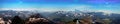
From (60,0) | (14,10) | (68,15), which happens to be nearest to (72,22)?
(68,15)

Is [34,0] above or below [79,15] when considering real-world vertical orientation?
above

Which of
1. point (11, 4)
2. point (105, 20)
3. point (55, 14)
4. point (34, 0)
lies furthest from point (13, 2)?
point (105, 20)

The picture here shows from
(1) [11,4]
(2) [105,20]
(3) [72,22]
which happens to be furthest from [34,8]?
(2) [105,20]

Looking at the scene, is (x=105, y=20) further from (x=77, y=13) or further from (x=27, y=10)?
(x=27, y=10)

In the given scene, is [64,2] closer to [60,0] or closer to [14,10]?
[60,0]

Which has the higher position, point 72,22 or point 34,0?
point 34,0
